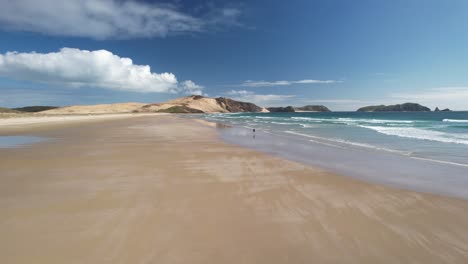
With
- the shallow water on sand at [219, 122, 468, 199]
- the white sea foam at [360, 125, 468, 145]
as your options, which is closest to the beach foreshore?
the shallow water on sand at [219, 122, 468, 199]

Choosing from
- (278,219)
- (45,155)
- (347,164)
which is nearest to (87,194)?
(278,219)

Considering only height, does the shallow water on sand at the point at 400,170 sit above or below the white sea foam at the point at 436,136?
below

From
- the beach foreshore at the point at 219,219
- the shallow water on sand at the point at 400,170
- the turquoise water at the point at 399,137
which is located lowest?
the beach foreshore at the point at 219,219

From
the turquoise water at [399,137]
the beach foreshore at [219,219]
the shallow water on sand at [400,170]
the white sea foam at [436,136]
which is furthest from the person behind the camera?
the white sea foam at [436,136]

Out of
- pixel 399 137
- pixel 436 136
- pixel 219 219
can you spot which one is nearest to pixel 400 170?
pixel 219 219

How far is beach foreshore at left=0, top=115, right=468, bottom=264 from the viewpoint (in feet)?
9.84

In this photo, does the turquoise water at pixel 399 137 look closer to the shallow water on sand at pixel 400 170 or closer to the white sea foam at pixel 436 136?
the white sea foam at pixel 436 136

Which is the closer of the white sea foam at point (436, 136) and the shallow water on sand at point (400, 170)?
the shallow water on sand at point (400, 170)

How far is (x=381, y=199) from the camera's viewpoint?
498 cm

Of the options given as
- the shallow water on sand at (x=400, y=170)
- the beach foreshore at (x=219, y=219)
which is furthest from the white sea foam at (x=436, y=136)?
the beach foreshore at (x=219, y=219)

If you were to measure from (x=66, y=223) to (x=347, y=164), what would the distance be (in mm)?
8497

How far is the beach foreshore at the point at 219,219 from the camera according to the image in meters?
3.00

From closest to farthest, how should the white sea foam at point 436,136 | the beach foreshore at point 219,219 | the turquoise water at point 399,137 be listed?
the beach foreshore at point 219,219 < the turquoise water at point 399,137 < the white sea foam at point 436,136

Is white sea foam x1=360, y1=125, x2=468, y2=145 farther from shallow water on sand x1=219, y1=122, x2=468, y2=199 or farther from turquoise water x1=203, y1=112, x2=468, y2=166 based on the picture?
shallow water on sand x1=219, y1=122, x2=468, y2=199
